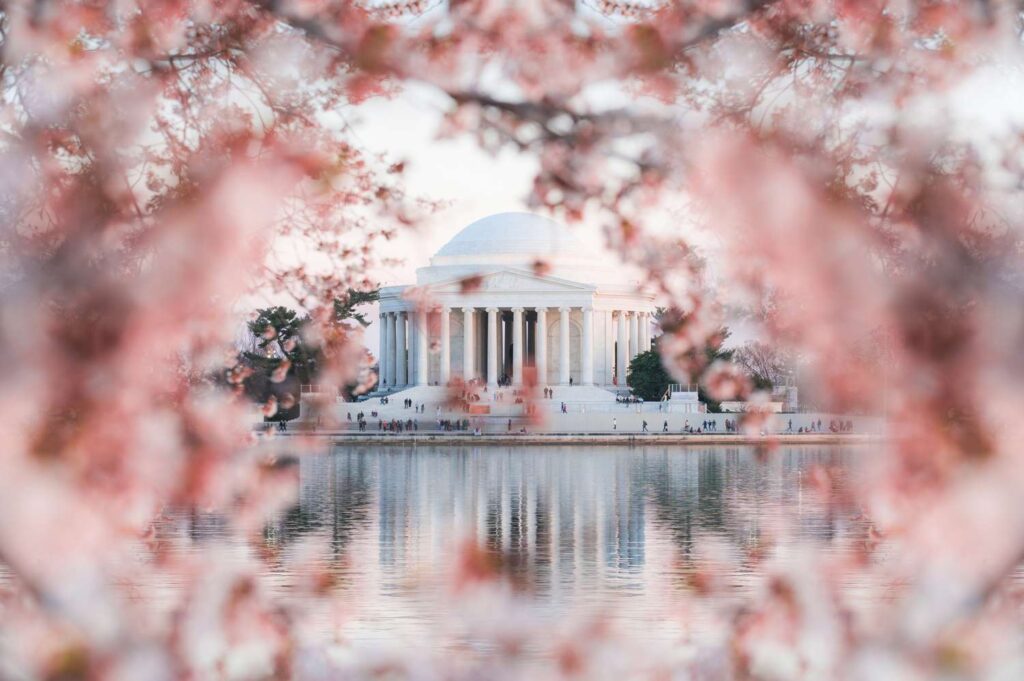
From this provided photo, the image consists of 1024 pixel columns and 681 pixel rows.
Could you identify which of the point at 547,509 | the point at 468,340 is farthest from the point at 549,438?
the point at 547,509

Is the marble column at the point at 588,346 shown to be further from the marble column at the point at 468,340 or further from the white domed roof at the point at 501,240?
the marble column at the point at 468,340

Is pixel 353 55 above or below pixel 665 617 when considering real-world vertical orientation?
above

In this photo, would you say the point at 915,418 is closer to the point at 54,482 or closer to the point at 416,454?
the point at 54,482

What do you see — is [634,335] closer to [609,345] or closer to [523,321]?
[609,345]

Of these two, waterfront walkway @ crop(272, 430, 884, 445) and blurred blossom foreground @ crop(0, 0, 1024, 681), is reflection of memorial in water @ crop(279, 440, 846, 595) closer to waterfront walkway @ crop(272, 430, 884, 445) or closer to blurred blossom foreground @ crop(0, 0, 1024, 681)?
blurred blossom foreground @ crop(0, 0, 1024, 681)

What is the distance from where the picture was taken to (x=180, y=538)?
26094mm

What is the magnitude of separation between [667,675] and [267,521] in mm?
18912

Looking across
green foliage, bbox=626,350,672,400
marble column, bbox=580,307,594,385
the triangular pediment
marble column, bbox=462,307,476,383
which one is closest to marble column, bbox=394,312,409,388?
marble column, bbox=462,307,476,383

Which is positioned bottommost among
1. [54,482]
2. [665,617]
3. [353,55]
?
[665,617]

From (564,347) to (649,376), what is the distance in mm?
14854

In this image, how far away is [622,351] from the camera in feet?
389

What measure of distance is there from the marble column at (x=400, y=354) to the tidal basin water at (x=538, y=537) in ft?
224

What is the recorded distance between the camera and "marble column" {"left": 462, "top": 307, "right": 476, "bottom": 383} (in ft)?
362

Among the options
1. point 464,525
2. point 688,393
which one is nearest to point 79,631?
point 464,525
